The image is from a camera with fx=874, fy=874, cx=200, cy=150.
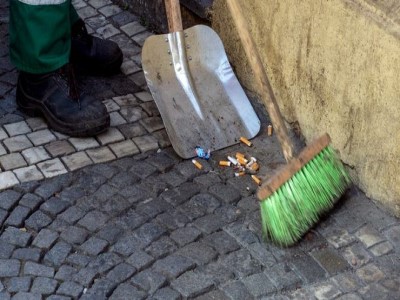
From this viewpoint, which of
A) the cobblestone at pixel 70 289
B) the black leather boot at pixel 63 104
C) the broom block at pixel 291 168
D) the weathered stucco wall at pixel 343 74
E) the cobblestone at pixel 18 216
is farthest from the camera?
the black leather boot at pixel 63 104

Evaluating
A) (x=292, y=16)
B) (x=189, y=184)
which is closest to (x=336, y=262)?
(x=189, y=184)

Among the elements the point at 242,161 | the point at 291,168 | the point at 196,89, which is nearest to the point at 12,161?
the point at 196,89

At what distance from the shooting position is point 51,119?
4188 mm

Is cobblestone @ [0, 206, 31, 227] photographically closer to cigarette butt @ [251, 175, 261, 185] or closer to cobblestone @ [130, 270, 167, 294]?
cobblestone @ [130, 270, 167, 294]

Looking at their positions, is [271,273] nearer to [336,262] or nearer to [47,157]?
[336,262]

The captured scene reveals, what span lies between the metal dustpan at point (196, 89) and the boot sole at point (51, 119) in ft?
0.98

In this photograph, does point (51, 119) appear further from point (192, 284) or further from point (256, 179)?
point (192, 284)

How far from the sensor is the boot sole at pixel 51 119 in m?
4.12

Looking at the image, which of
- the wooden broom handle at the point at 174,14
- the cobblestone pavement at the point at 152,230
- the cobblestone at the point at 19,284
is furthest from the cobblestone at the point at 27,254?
the wooden broom handle at the point at 174,14

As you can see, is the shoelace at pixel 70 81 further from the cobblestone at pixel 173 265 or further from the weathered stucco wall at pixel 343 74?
→ the cobblestone at pixel 173 265

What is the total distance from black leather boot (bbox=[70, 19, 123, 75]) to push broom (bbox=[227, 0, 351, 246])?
1086 millimetres

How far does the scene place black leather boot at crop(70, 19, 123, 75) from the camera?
4.60 metres

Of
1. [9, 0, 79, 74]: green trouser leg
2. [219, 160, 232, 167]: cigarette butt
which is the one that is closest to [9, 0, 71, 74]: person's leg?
[9, 0, 79, 74]: green trouser leg

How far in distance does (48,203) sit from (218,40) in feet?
3.92
